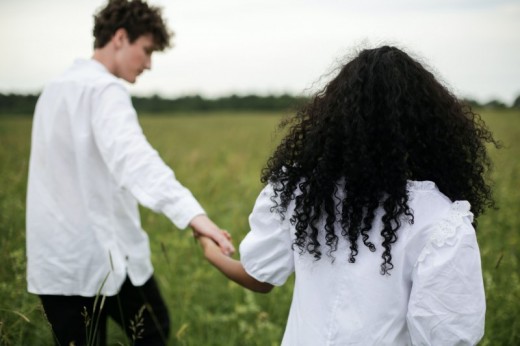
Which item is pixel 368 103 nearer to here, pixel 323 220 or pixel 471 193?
pixel 323 220

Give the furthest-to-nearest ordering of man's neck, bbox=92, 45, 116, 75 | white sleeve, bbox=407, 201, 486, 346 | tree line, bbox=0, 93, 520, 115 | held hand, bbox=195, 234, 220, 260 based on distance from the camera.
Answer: tree line, bbox=0, 93, 520, 115, man's neck, bbox=92, 45, 116, 75, held hand, bbox=195, 234, 220, 260, white sleeve, bbox=407, 201, 486, 346

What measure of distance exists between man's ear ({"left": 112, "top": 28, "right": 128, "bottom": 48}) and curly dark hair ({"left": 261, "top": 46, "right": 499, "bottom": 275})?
4.23ft

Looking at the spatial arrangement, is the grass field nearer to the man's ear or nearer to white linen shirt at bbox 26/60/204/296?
white linen shirt at bbox 26/60/204/296

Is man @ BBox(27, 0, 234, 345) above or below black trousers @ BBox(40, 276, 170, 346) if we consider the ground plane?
above

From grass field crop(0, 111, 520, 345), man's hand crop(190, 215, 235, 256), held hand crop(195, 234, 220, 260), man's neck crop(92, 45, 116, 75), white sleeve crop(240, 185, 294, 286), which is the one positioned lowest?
grass field crop(0, 111, 520, 345)

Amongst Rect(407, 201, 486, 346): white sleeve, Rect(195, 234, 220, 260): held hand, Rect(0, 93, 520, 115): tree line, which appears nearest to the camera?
Rect(407, 201, 486, 346): white sleeve

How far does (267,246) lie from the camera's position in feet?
4.64

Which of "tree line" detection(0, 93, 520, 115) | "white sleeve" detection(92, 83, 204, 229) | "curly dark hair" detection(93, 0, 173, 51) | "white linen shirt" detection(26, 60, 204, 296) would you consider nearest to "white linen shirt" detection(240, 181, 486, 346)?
"white sleeve" detection(92, 83, 204, 229)

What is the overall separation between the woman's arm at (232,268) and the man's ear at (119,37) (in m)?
1.07

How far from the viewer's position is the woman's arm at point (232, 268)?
155 centimetres

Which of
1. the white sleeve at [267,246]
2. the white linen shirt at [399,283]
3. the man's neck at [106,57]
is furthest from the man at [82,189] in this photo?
the white linen shirt at [399,283]

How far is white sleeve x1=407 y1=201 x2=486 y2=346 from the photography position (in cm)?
115

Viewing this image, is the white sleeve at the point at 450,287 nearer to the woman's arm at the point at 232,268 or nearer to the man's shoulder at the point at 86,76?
the woman's arm at the point at 232,268

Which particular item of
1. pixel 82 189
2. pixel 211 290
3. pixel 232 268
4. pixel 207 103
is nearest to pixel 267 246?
pixel 232 268
